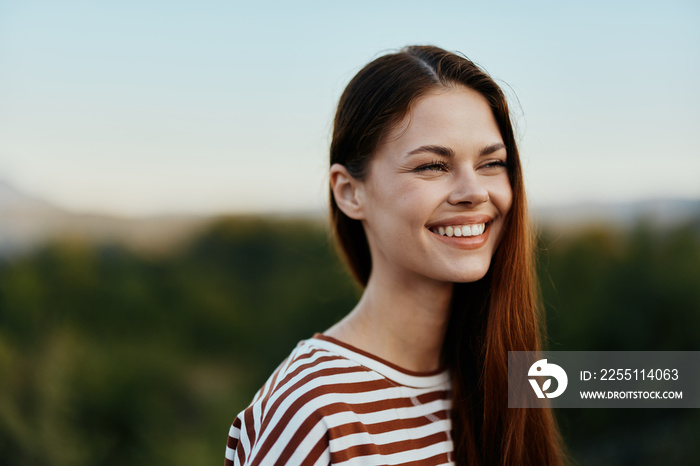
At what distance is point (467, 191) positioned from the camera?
1.45 meters

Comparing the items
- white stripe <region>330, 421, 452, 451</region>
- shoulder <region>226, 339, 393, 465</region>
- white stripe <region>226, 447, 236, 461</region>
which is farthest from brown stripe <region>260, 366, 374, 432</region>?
white stripe <region>226, 447, 236, 461</region>

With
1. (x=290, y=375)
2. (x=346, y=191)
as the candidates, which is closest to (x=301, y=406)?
(x=290, y=375)

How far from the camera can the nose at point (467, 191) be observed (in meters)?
1.45

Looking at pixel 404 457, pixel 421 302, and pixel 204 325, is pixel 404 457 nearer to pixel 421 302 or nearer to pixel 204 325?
pixel 421 302

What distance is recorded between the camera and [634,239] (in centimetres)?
394

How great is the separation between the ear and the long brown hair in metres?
0.03

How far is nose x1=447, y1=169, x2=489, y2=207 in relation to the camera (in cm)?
145

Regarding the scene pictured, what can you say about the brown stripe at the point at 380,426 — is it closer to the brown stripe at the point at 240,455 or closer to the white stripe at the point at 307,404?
the white stripe at the point at 307,404

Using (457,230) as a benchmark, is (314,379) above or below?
below

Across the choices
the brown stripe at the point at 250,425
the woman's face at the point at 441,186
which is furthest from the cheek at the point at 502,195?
the brown stripe at the point at 250,425

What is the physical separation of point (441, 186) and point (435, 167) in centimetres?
5

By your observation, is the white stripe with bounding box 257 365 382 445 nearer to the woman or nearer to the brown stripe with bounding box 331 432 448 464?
the woman

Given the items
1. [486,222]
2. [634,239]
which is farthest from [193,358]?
[634,239]

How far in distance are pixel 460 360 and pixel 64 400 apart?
2.49 m
